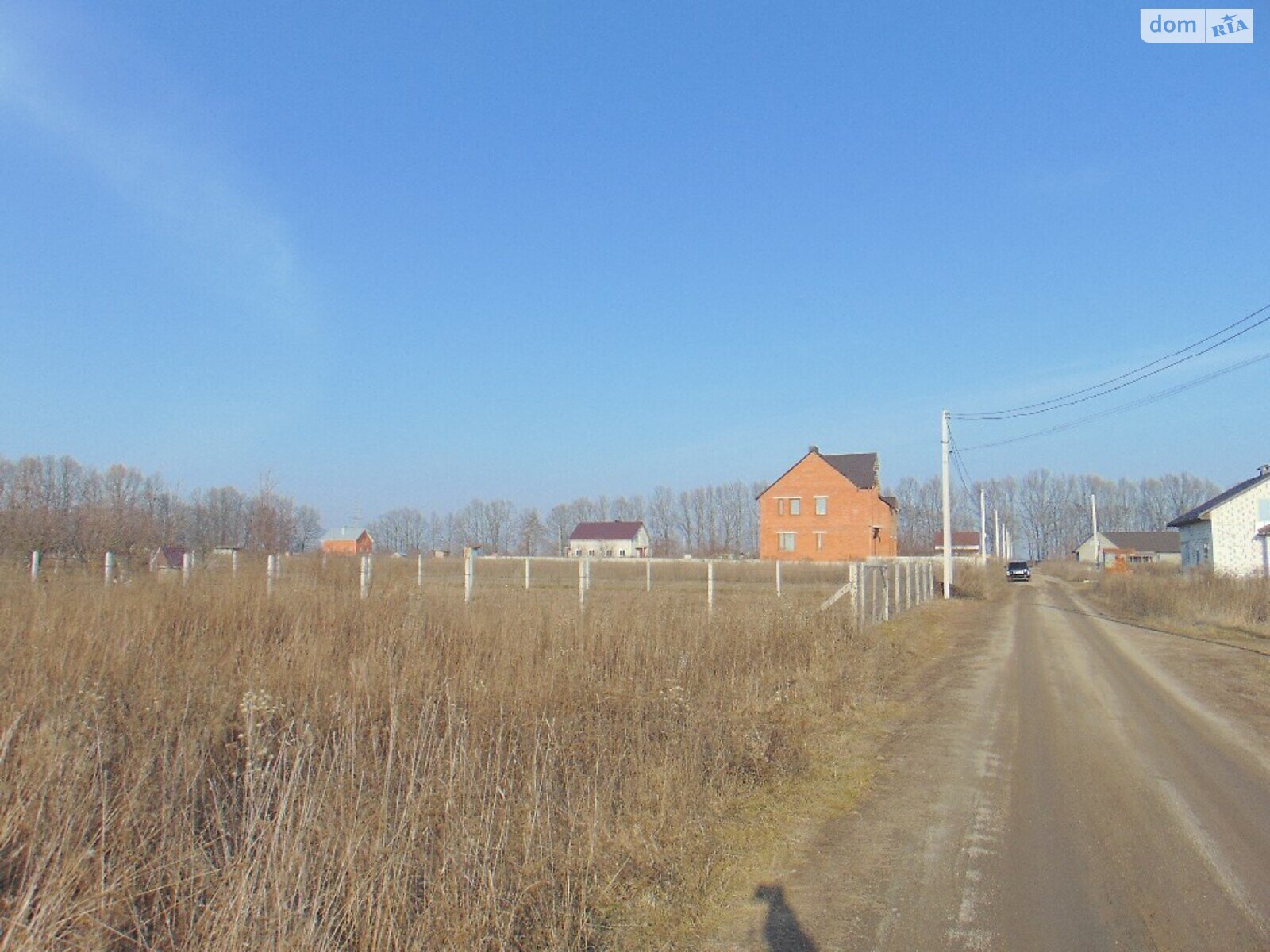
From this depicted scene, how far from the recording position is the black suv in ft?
194

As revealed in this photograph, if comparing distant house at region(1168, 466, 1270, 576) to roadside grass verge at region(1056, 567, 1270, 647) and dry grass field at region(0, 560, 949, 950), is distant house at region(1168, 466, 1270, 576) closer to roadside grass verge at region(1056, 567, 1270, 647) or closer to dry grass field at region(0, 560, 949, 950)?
roadside grass verge at region(1056, 567, 1270, 647)

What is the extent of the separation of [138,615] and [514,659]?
11.6 ft

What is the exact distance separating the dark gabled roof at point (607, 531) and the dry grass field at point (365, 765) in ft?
284

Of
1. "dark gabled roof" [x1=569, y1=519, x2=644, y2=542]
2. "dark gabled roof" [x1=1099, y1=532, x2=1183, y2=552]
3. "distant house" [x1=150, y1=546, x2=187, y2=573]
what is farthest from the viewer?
"dark gabled roof" [x1=1099, y1=532, x2=1183, y2=552]

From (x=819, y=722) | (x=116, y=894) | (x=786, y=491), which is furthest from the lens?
(x=786, y=491)

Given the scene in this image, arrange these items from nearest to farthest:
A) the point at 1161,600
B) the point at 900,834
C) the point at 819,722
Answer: the point at 900,834, the point at 819,722, the point at 1161,600

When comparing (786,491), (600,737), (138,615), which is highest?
(786,491)

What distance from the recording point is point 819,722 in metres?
9.07

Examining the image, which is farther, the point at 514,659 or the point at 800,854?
the point at 514,659

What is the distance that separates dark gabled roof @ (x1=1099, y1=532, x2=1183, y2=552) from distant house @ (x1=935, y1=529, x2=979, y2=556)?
51.0 feet

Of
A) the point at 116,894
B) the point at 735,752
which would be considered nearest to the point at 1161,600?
the point at 735,752

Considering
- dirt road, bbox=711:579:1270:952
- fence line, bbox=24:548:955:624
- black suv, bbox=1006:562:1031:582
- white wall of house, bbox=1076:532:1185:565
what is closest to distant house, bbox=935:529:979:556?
white wall of house, bbox=1076:532:1185:565

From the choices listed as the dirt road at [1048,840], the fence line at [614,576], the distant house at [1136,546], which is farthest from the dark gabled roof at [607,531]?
the dirt road at [1048,840]

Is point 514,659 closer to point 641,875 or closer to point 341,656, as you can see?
point 341,656
